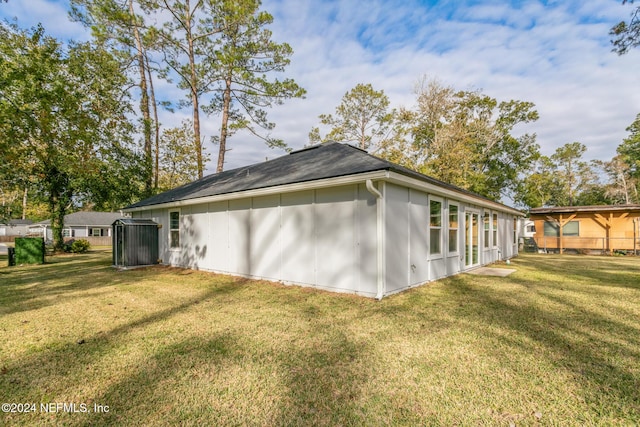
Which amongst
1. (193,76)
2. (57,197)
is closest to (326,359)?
(193,76)

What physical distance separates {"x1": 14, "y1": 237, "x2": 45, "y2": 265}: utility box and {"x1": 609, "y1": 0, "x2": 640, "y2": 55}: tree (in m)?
19.5

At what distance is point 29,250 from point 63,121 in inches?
219

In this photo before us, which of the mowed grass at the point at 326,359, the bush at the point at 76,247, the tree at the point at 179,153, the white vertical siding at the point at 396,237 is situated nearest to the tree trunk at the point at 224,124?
the tree at the point at 179,153

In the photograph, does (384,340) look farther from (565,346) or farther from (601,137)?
(601,137)

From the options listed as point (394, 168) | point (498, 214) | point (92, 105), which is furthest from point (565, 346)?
point (92, 105)

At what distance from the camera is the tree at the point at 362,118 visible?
22.6 meters

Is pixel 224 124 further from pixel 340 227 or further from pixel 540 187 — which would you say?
pixel 540 187

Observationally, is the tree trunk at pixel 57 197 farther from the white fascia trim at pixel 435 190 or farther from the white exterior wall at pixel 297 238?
the white fascia trim at pixel 435 190

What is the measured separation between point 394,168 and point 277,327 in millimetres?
3457

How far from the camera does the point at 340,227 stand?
620cm

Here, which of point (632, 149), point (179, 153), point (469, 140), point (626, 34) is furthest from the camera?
point (632, 149)

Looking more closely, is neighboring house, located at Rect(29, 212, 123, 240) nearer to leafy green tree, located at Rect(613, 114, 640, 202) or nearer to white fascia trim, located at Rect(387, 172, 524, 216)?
white fascia trim, located at Rect(387, 172, 524, 216)

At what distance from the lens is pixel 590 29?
777 cm

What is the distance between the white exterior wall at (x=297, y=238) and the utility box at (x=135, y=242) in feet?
8.72
